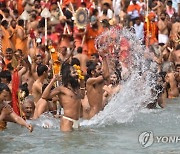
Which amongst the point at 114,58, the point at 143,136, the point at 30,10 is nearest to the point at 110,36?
the point at 114,58

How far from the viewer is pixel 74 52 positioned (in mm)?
18016

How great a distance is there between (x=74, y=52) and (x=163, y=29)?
8.66 ft

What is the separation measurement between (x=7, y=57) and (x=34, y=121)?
3.08 m

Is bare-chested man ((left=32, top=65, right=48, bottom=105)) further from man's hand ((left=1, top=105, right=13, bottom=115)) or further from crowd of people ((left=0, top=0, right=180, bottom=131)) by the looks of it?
man's hand ((left=1, top=105, right=13, bottom=115))

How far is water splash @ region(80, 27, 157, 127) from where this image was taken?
44.0ft

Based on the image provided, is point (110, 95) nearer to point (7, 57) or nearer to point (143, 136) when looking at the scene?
point (143, 136)

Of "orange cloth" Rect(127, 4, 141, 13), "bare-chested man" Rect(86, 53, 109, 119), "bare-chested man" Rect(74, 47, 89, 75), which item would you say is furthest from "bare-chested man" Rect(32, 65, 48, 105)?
"orange cloth" Rect(127, 4, 141, 13)

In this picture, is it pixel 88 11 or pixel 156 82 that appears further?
pixel 88 11

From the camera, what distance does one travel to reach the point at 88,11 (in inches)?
740

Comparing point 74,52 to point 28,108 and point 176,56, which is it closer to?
point 176,56

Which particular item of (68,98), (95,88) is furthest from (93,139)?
(95,88)

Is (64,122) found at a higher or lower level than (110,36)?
lower

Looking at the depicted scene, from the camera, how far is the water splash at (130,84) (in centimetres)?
1341

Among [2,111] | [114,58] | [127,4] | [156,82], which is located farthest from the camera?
[127,4]
